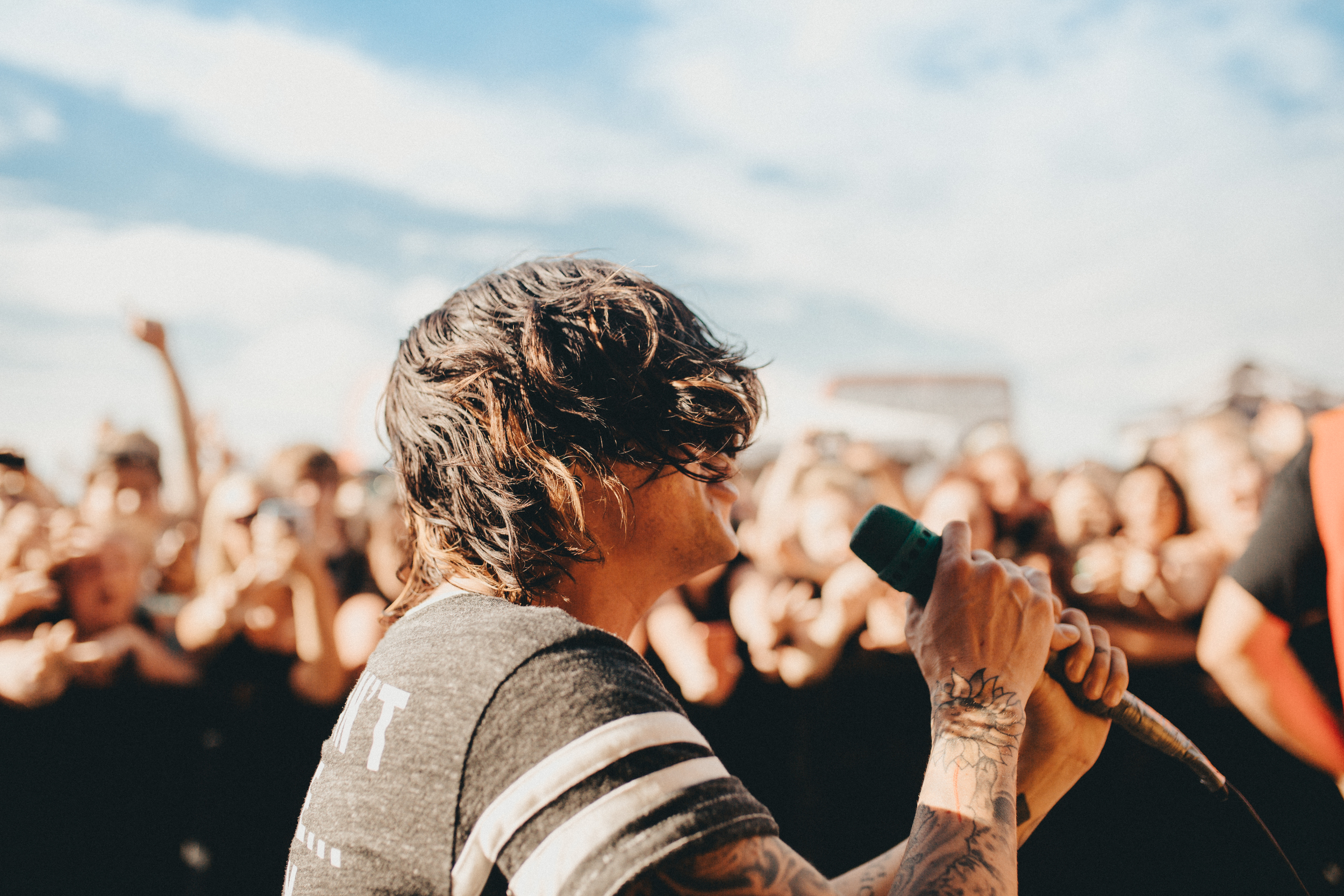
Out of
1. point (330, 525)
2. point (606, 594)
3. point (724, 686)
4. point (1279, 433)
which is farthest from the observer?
point (1279, 433)

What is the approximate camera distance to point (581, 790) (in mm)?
846

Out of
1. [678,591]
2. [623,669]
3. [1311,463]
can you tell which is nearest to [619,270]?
[623,669]

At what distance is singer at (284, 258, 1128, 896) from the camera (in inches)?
33.9

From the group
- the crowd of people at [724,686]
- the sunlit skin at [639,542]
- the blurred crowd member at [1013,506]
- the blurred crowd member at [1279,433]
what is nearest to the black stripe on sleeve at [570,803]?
the sunlit skin at [639,542]

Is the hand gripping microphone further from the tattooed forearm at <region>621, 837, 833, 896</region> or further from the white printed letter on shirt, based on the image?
the white printed letter on shirt

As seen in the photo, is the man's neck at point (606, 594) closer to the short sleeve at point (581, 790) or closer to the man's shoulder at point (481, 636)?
the man's shoulder at point (481, 636)

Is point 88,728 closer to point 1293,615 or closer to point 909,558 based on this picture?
point 909,558

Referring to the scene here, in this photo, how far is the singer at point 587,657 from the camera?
86 centimetres

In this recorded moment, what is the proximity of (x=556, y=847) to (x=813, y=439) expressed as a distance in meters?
4.48

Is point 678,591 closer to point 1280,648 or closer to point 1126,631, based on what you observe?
point 1126,631

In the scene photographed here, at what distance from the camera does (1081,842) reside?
3244mm

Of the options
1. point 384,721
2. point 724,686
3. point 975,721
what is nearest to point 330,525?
point 724,686

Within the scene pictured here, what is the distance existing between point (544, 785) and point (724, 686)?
2.62 meters

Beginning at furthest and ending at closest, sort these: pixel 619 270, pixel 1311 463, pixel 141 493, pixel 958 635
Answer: pixel 141 493 → pixel 1311 463 → pixel 619 270 → pixel 958 635
